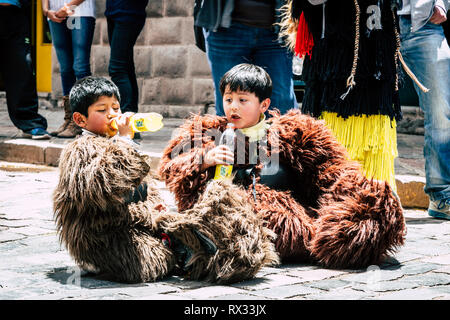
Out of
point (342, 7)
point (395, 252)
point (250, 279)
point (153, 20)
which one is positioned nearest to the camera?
point (250, 279)

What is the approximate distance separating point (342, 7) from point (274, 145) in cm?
88

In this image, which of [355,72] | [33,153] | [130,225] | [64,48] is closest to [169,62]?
[64,48]

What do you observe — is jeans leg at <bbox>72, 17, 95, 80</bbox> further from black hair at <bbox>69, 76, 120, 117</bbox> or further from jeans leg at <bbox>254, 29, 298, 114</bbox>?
black hair at <bbox>69, 76, 120, 117</bbox>

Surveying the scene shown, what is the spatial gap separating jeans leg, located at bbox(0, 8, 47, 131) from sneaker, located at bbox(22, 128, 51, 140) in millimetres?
170

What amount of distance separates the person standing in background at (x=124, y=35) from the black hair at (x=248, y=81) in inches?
122

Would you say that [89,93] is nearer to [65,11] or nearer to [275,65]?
[275,65]

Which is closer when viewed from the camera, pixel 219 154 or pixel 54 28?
pixel 219 154

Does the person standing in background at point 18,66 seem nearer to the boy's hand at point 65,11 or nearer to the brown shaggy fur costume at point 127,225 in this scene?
the boy's hand at point 65,11

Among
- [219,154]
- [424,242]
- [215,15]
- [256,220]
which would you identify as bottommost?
[424,242]

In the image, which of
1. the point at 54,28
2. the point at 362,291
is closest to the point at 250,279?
the point at 362,291

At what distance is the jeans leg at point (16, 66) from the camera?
675 cm

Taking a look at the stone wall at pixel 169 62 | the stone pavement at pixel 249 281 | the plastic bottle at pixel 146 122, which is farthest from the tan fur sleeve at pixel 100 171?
the stone wall at pixel 169 62

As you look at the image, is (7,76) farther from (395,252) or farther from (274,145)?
(395,252)

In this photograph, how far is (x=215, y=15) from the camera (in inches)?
158
